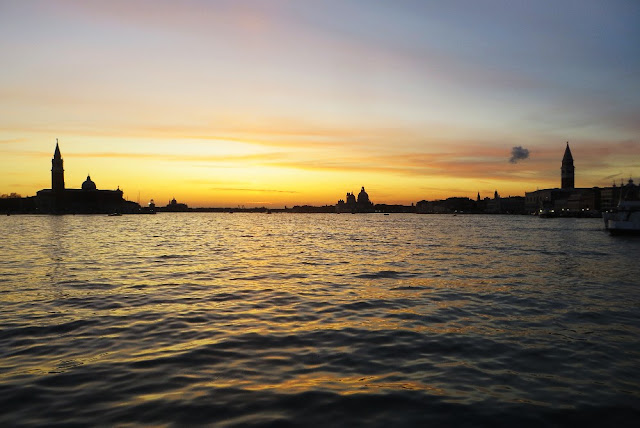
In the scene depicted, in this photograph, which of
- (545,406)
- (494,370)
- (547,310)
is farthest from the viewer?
(547,310)

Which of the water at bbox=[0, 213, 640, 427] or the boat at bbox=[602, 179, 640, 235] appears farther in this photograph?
the boat at bbox=[602, 179, 640, 235]

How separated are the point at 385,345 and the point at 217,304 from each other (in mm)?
7824

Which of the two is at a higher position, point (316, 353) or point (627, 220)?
point (627, 220)

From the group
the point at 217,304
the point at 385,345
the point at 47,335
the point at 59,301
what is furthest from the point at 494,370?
the point at 59,301

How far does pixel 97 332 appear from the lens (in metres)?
12.8

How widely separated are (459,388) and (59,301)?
15.8 metres

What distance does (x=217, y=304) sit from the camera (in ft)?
55.9

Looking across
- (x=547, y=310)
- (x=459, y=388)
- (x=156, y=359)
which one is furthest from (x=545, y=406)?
(x=547, y=310)

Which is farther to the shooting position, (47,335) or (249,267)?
(249,267)

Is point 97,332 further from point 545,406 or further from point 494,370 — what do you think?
point 545,406

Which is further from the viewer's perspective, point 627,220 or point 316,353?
point 627,220

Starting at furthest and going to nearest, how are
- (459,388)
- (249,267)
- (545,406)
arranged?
1. (249,267)
2. (459,388)
3. (545,406)

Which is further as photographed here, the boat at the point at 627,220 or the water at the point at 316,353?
the boat at the point at 627,220

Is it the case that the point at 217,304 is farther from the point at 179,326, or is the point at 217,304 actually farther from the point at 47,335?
the point at 47,335
